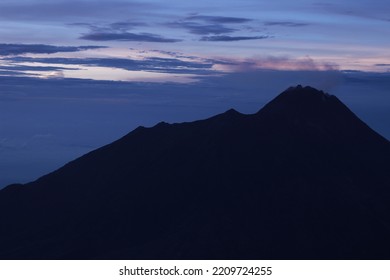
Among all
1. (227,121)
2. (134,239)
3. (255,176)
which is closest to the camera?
(134,239)

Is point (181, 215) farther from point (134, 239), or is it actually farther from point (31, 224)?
point (31, 224)

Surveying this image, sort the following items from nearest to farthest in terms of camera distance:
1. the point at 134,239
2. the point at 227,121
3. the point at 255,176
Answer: the point at 134,239
the point at 255,176
the point at 227,121

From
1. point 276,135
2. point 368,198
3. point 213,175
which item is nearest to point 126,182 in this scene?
point 213,175

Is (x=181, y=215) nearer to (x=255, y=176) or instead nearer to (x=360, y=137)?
(x=255, y=176)

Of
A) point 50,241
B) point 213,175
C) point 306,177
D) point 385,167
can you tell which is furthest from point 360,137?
point 50,241

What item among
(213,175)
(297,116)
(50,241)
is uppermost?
(297,116)

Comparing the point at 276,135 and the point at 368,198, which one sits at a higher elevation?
the point at 276,135

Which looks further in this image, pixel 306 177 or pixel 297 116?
pixel 297 116
